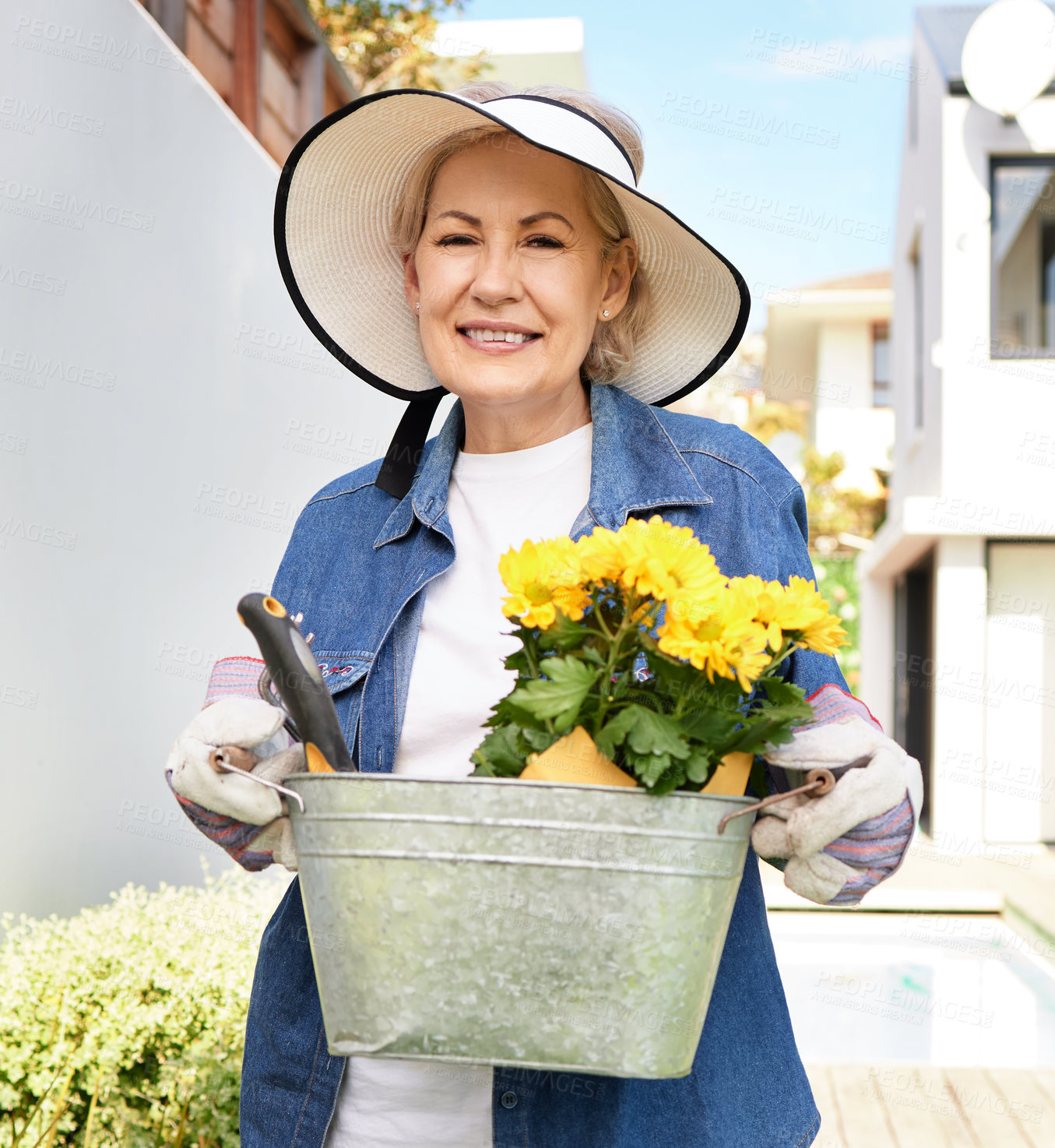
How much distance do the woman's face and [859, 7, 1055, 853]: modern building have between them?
9.57 metres

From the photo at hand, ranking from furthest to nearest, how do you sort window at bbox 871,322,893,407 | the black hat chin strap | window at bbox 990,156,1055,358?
window at bbox 871,322,893,407, window at bbox 990,156,1055,358, the black hat chin strap

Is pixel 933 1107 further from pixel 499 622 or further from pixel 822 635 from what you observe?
pixel 822 635

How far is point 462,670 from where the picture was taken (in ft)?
4.83

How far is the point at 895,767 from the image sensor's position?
1.05 metres

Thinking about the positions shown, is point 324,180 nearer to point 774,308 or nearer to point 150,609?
point 150,609

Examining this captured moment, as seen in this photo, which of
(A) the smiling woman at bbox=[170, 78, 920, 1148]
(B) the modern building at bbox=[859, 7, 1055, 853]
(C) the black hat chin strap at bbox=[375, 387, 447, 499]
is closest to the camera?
(A) the smiling woman at bbox=[170, 78, 920, 1148]

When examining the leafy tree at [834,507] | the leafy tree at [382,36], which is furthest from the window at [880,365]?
the leafy tree at [382,36]

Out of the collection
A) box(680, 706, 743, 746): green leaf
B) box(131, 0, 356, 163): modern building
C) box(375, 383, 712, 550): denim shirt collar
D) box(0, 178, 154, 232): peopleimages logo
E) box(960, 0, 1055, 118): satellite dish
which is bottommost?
box(680, 706, 743, 746): green leaf

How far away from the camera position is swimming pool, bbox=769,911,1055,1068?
5.80 m

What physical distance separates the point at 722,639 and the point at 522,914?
0.87 ft

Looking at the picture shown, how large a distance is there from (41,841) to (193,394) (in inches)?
68.1

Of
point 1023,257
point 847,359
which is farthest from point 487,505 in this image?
point 847,359

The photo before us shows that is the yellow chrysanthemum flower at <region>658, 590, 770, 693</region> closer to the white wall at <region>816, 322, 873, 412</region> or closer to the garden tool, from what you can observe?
the garden tool

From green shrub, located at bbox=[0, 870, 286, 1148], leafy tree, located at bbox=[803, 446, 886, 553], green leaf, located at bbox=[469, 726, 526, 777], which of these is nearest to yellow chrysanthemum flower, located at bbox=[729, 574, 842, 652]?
green leaf, located at bbox=[469, 726, 526, 777]
